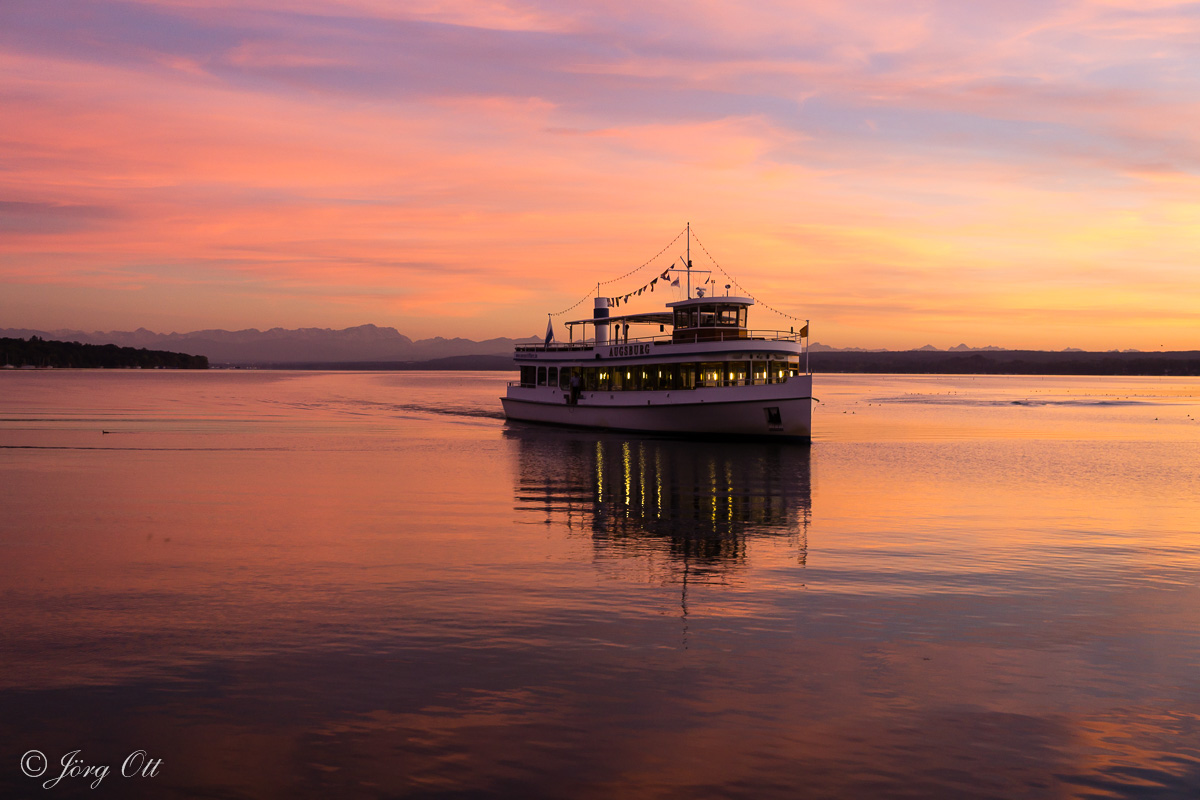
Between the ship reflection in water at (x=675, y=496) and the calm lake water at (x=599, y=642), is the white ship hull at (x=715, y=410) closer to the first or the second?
the ship reflection in water at (x=675, y=496)

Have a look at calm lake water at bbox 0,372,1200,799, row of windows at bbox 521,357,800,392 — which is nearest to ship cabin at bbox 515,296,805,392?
row of windows at bbox 521,357,800,392

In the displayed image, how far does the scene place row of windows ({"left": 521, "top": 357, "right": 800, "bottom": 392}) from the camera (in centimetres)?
5384

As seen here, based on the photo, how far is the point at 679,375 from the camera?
185ft

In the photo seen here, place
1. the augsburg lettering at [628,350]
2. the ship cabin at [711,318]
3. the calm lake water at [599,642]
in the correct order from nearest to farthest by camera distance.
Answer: the calm lake water at [599,642] → the ship cabin at [711,318] → the augsburg lettering at [628,350]

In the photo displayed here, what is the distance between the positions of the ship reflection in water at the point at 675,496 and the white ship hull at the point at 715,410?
1.27 m

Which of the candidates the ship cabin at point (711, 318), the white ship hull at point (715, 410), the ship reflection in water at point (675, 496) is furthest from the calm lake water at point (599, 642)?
the ship cabin at point (711, 318)

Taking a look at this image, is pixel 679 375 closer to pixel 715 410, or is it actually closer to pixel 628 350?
pixel 715 410

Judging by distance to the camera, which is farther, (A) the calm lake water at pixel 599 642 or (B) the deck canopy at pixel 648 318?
(B) the deck canopy at pixel 648 318

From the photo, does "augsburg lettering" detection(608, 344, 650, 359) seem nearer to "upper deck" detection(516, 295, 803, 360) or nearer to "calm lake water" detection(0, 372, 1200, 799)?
"upper deck" detection(516, 295, 803, 360)

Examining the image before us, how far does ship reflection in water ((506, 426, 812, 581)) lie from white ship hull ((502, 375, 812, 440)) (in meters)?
1.27

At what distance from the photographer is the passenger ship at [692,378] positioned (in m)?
52.4

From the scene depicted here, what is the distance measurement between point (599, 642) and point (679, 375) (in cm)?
4393

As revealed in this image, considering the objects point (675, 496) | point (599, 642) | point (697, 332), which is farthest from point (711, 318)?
point (599, 642)

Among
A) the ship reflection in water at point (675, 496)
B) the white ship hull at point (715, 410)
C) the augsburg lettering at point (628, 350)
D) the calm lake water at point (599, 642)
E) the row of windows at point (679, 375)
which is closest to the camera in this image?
the calm lake water at point (599, 642)
